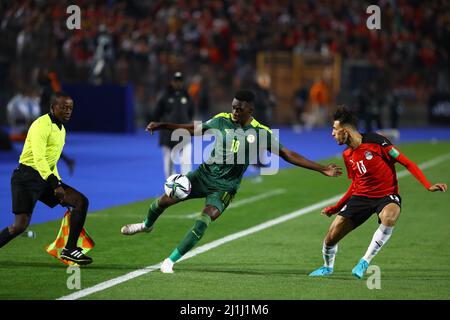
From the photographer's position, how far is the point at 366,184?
32.9 feet

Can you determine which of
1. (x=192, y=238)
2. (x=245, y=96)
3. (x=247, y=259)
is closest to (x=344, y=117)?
(x=245, y=96)

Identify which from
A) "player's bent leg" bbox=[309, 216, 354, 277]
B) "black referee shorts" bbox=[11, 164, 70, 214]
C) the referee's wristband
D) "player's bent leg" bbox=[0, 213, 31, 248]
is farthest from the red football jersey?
"player's bent leg" bbox=[0, 213, 31, 248]

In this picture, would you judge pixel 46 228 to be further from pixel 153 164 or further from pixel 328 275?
pixel 153 164

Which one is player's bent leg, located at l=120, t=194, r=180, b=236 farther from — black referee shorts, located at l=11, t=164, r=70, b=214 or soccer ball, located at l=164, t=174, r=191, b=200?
black referee shorts, located at l=11, t=164, r=70, b=214

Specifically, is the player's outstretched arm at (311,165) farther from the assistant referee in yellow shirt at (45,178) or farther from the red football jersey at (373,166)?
the assistant referee in yellow shirt at (45,178)

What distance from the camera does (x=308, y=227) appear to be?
1412 centimetres

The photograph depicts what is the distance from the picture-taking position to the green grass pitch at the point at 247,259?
9164 mm

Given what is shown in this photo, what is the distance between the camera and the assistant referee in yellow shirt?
1008cm

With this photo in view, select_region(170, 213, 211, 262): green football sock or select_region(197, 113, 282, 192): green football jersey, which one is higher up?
select_region(197, 113, 282, 192): green football jersey

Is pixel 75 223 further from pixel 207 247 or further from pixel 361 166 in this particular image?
pixel 361 166

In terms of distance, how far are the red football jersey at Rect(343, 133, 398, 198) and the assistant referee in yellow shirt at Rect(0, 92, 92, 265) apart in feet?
9.62

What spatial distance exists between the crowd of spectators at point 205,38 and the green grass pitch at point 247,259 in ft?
56.7

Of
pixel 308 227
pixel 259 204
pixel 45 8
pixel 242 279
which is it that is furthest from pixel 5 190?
pixel 45 8
